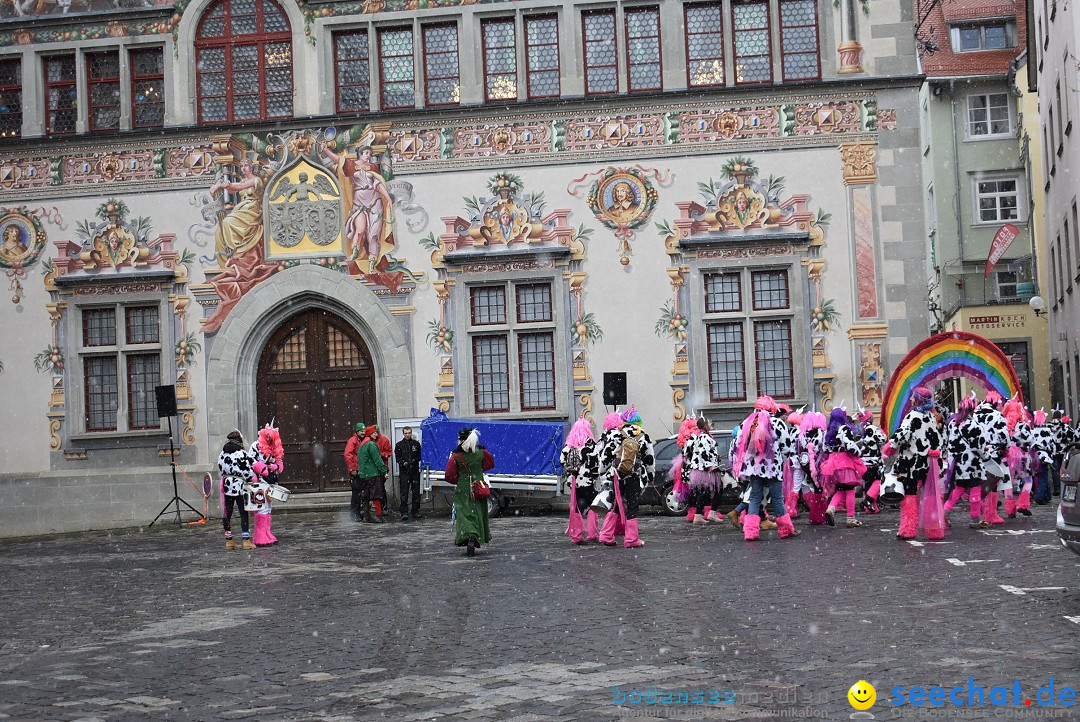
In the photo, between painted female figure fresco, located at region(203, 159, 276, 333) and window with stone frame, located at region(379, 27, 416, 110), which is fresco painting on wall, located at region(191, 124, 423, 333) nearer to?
painted female figure fresco, located at region(203, 159, 276, 333)

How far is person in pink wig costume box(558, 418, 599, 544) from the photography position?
18266 mm

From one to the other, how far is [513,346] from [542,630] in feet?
57.3

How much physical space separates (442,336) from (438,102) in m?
4.36

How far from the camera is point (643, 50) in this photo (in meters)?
27.5

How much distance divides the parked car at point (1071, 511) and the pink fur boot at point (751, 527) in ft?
22.1

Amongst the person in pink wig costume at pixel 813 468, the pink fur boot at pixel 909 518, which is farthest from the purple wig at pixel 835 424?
the pink fur boot at pixel 909 518

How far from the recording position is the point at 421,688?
8086 mm

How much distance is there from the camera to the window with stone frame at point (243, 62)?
2814cm

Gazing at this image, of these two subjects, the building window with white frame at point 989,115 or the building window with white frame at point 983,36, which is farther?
the building window with white frame at point 983,36

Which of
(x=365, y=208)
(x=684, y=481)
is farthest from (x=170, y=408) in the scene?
(x=684, y=481)

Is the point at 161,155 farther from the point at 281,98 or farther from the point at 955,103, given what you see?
the point at 955,103

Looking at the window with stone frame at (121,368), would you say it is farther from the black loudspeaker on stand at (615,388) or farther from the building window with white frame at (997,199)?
the building window with white frame at (997,199)

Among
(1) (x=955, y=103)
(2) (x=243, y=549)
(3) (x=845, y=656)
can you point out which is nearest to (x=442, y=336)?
(2) (x=243, y=549)

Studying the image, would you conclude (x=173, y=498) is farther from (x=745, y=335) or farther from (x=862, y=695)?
(x=862, y=695)
